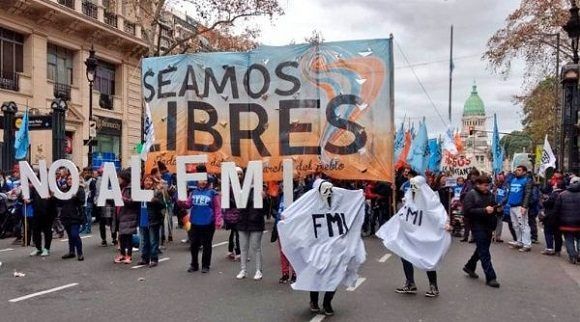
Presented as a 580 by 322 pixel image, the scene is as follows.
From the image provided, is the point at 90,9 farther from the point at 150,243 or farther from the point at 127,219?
the point at 150,243

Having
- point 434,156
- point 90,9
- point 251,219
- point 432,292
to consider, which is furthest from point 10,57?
point 432,292

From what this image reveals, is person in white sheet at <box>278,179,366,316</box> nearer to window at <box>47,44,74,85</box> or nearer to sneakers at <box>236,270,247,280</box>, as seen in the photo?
sneakers at <box>236,270,247,280</box>

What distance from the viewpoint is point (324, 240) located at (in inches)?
294

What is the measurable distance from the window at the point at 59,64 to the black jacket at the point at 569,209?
24.0 meters

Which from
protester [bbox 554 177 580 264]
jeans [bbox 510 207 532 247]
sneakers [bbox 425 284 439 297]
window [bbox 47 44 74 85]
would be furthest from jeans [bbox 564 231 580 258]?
window [bbox 47 44 74 85]

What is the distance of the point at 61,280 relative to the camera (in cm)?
951

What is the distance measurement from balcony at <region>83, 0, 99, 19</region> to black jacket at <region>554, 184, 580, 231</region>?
25322mm

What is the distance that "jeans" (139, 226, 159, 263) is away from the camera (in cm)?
1080

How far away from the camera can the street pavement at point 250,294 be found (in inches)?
286

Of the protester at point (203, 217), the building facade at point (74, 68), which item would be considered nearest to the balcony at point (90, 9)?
the building facade at point (74, 68)

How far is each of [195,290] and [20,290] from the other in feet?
8.19

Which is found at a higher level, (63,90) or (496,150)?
(63,90)

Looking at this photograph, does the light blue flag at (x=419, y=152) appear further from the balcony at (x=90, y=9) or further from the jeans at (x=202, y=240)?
the balcony at (x=90, y=9)

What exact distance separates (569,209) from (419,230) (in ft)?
15.9
